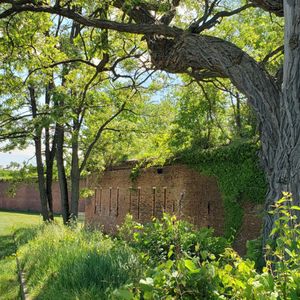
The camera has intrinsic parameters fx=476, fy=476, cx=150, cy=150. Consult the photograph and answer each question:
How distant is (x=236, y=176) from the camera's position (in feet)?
48.9

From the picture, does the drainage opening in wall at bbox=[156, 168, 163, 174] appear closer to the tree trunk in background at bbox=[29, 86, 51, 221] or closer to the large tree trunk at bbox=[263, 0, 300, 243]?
the tree trunk in background at bbox=[29, 86, 51, 221]

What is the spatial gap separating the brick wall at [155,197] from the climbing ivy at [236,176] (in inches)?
21.8

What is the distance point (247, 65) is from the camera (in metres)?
8.28

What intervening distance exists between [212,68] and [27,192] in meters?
52.3

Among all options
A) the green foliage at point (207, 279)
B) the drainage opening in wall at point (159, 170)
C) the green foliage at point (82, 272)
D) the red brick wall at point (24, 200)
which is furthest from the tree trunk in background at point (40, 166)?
the red brick wall at point (24, 200)

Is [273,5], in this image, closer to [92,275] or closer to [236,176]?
[92,275]

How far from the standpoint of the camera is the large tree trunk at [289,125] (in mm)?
6785

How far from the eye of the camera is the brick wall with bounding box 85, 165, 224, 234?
16391mm

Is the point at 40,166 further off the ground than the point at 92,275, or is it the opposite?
the point at 40,166

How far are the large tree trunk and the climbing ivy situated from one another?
642 cm

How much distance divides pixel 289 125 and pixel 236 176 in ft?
26.3

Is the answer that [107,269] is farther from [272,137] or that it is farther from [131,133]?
[131,133]

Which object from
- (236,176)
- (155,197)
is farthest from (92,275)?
(155,197)

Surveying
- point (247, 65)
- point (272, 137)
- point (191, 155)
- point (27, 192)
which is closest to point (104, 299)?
point (272, 137)
